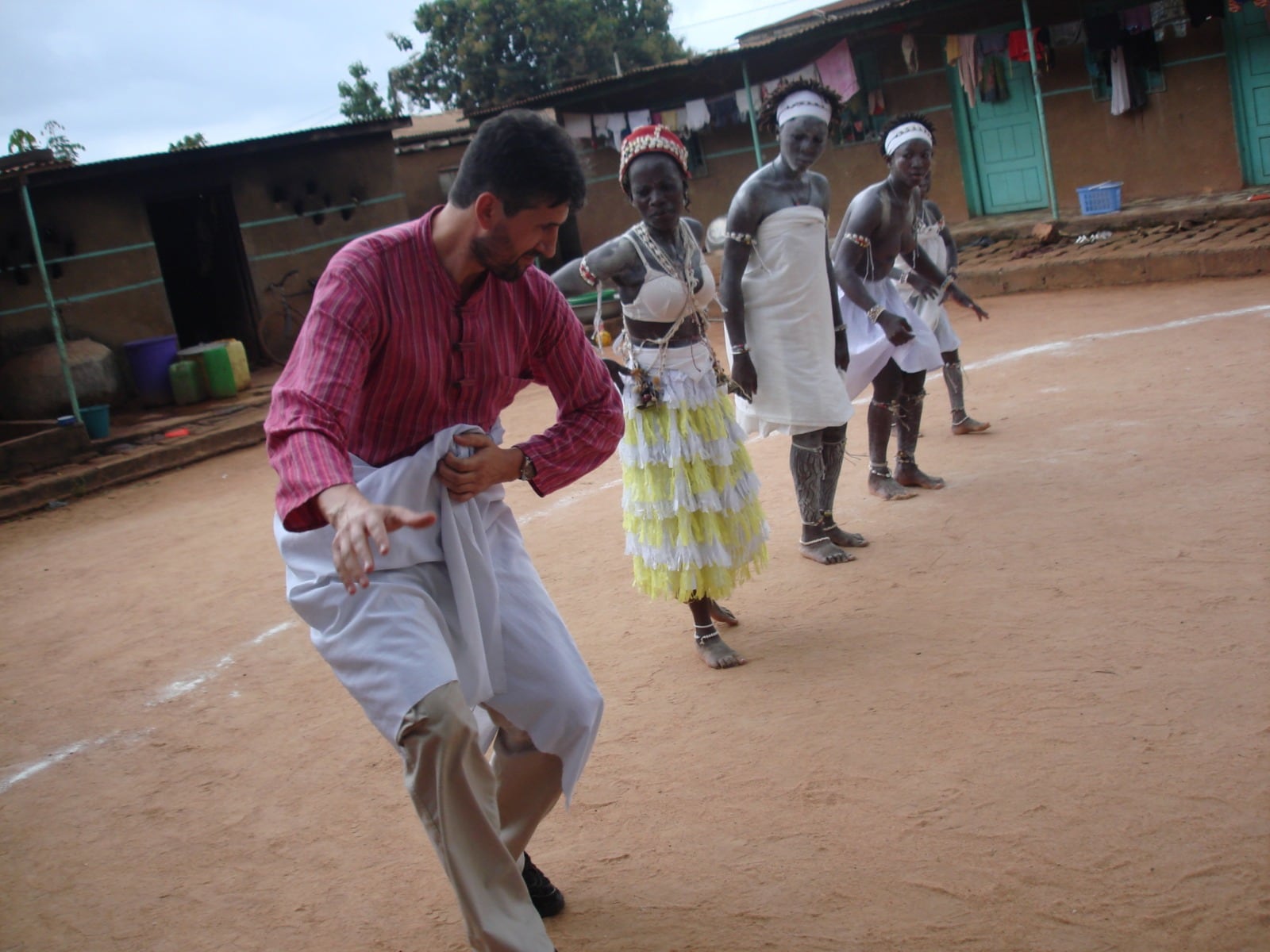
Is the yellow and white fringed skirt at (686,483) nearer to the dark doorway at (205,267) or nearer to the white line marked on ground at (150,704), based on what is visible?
the white line marked on ground at (150,704)

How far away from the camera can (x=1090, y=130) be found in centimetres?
1471

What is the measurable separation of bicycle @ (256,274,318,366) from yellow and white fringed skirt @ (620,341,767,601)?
13175 millimetres

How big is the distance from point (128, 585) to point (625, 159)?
446 centimetres

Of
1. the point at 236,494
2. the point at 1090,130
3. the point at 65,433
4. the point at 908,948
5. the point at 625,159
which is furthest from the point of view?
the point at 1090,130

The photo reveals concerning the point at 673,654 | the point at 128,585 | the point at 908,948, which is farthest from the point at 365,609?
the point at 128,585

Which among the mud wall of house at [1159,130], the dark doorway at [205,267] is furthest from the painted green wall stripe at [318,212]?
the mud wall of house at [1159,130]

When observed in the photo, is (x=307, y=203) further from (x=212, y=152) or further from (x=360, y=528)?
(x=360, y=528)

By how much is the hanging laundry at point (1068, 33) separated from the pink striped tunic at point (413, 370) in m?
13.3

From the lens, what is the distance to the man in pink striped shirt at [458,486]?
7.64ft

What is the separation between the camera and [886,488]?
6.23 metres

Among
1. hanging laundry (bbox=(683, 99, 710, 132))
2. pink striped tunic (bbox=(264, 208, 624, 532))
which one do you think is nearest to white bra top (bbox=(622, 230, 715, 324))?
pink striped tunic (bbox=(264, 208, 624, 532))

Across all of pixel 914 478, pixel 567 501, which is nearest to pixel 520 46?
pixel 567 501

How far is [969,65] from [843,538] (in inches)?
457

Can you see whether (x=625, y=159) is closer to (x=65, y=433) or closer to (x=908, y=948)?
(x=908, y=948)
